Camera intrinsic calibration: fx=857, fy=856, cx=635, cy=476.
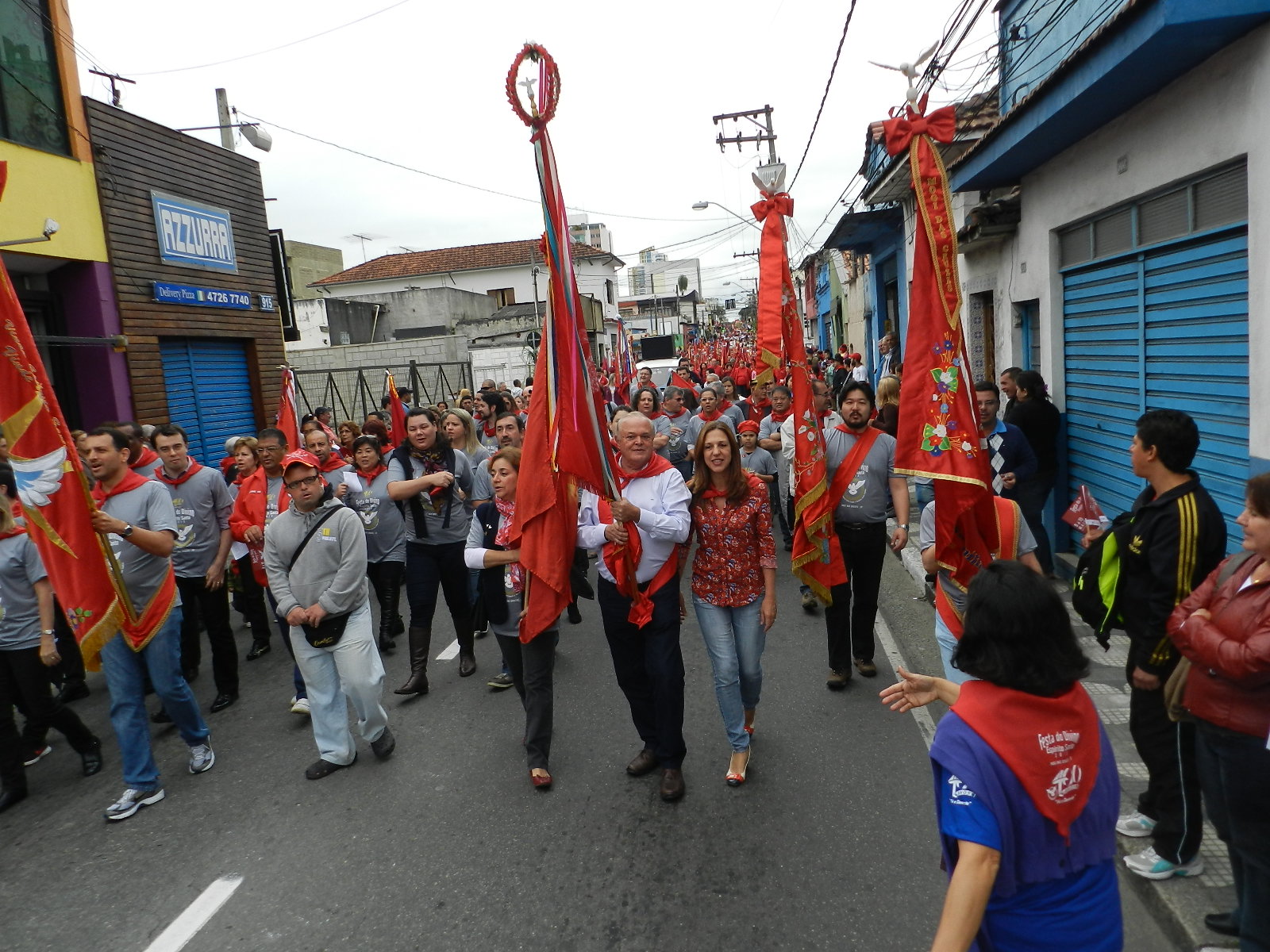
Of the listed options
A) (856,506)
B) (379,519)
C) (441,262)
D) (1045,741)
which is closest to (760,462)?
(856,506)

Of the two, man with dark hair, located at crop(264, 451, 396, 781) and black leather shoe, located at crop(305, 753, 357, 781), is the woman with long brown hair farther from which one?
black leather shoe, located at crop(305, 753, 357, 781)

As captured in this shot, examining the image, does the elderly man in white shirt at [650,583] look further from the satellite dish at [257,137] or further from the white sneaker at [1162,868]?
the satellite dish at [257,137]

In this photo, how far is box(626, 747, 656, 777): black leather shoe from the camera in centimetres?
449

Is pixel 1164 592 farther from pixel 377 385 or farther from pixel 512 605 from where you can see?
pixel 377 385

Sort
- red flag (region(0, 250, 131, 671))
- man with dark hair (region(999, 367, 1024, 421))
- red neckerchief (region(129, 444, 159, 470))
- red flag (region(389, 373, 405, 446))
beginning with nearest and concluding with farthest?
red flag (region(0, 250, 131, 671))
red neckerchief (region(129, 444, 159, 470))
man with dark hair (region(999, 367, 1024, 421))
red flag (region(389, 373, 405, 446))

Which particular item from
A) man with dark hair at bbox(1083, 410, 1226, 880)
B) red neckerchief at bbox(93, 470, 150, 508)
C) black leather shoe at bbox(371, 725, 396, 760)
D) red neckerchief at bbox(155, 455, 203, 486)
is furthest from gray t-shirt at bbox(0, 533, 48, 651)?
man with dark hair at bbox(1083, 410, 1226, 880)

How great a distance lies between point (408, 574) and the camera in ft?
19.7

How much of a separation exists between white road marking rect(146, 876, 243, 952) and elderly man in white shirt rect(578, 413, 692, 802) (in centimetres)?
200

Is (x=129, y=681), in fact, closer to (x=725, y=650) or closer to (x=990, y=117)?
(x=725, y=650)

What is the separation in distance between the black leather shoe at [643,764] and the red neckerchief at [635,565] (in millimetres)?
784

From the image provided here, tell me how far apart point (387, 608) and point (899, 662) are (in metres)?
3.93

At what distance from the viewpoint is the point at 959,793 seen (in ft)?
5.94

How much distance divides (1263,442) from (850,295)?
2289 centimetres

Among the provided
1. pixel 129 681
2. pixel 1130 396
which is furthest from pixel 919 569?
pixel 129 681
